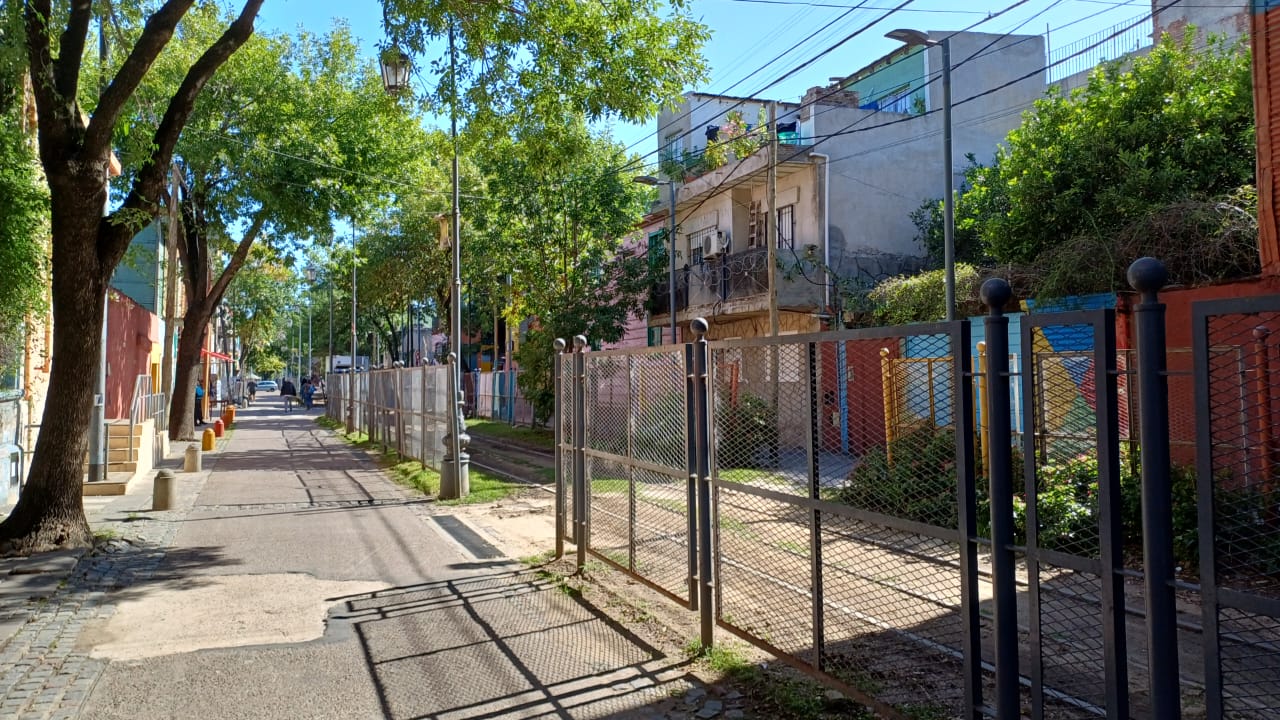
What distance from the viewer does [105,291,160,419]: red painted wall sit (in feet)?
67.3

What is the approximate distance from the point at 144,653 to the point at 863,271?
675 inches

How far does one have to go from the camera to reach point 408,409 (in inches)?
759

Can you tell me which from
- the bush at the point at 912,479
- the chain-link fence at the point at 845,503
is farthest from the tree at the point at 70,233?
the bush at the point at 912,479

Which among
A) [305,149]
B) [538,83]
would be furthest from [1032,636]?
[305,149]

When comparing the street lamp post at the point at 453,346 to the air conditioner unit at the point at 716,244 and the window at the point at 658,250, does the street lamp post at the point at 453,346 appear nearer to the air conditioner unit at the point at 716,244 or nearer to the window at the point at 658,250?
the air conditioner unit at the point at 716,244

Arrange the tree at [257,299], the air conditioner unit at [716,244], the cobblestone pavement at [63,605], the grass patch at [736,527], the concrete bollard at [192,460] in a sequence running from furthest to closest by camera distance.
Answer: the tree at [257,299], the air conditioner unit at [716,244], the concrete bollard at [192,460], the grass patch at [736,527], the cobblestone pavement at [63,605]

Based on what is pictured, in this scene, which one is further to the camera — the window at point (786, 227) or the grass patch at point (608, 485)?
the window at point (786, 227)

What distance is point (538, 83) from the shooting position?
11.2m

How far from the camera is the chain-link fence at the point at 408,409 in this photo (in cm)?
1639

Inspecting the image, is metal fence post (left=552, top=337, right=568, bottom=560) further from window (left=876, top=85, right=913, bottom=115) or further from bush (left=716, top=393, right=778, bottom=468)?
window (left=876, top=85, right=913, bottom=115)

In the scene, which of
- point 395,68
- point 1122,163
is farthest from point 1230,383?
point 1122,163

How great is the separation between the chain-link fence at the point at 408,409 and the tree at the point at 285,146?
4534 mm

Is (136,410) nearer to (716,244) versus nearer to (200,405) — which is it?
(716,244)

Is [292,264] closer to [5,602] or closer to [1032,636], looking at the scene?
[5,602]
